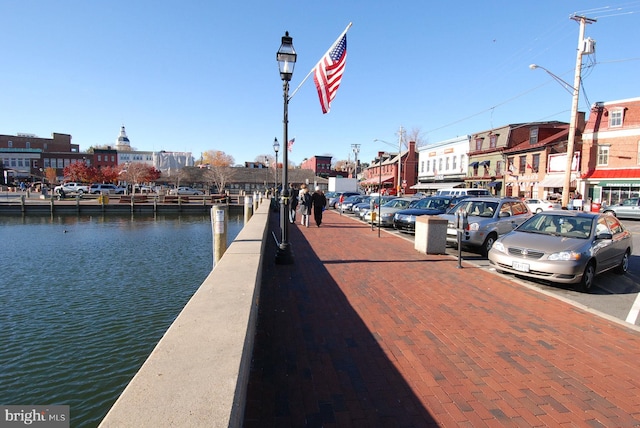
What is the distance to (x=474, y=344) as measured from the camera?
179 inches

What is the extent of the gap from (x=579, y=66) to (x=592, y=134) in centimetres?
1102

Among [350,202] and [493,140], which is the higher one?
[493,140]

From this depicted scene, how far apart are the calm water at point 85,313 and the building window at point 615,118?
32.1m

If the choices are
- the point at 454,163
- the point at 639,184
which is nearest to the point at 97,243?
the point at 639,184

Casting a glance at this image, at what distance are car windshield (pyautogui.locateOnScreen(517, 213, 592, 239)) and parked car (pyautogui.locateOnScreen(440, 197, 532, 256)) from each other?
5.94 ft

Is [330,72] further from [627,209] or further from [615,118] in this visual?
[615,118]

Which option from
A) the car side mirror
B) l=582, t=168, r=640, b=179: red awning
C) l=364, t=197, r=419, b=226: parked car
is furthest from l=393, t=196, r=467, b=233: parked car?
l=582, t=168, r=640, b=179: red awning

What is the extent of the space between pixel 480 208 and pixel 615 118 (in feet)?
87.9

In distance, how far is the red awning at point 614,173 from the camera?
91.7 ft

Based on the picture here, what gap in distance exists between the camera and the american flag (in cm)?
939

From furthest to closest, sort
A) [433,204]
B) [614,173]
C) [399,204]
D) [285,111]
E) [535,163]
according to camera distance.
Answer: [535,163] → [614,173] → [399,204] → [433,204] → [285,111]

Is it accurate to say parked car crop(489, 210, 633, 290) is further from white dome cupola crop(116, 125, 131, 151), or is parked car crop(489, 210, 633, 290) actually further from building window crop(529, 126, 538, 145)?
white dome cupola crop(116, 125, 131, 151)

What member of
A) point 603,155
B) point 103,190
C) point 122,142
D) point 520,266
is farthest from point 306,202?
point 122,142

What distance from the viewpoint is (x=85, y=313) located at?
8.64m
